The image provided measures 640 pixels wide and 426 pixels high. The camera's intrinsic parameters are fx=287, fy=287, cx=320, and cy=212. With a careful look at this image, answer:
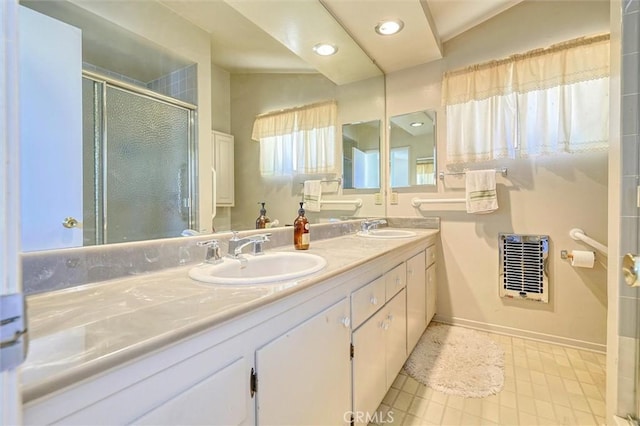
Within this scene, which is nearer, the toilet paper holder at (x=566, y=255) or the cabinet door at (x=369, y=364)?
the cabinet door at (x=369, y=364)

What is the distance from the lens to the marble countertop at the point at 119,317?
41cm

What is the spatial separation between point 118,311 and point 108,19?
990 millimetres

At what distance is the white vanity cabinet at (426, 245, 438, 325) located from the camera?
2.20 metres

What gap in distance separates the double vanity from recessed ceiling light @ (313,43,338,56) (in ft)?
4.91

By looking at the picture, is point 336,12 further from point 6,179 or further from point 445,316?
point 445,316

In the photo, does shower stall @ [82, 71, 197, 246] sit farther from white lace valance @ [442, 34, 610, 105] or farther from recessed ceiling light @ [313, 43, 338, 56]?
white lace valance @ [442, 34, 610, 105]

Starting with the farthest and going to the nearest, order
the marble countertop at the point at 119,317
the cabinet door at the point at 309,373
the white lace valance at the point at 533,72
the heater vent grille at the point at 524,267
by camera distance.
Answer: the heater vent grille at the point at 524,267 → the white lace valance at the point at 533,72 → the cabinet door at the point at 309,373 → the marble countertop at the point at 119,317

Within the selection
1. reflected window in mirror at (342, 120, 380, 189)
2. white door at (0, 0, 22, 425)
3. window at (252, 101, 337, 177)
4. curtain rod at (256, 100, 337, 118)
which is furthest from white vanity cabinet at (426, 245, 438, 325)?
white door at (0, 0, 22, 425)

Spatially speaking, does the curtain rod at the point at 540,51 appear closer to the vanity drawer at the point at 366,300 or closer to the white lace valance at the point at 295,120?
the white lace valance at the point at 295,120

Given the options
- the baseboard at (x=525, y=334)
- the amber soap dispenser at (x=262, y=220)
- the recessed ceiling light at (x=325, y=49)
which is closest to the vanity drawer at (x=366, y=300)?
the amber soap dispenser at (x=262, y=220)

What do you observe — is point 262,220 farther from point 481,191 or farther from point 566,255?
point 566,255

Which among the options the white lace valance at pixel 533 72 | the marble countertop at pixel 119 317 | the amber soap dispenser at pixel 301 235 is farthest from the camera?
the white lace valance at pixel 533 72

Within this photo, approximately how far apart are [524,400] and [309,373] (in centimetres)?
139

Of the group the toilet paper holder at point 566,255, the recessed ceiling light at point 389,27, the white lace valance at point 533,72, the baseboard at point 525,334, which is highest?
the recessed ceiling light at point 389,27
